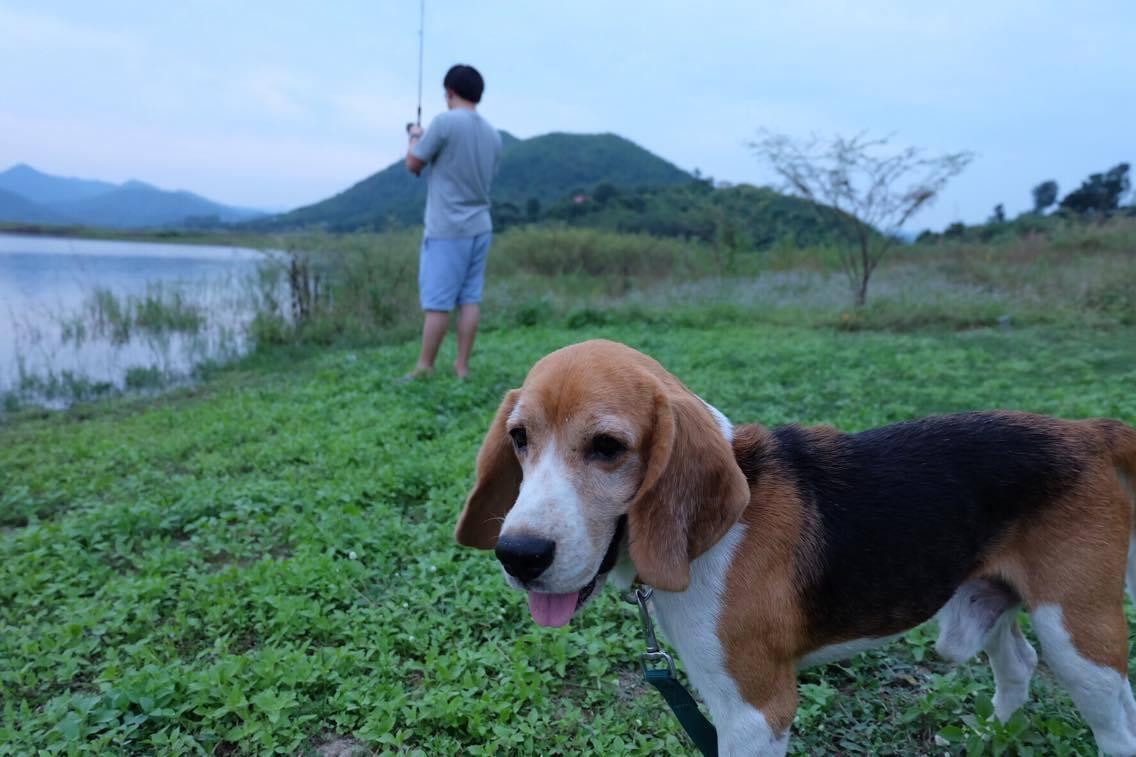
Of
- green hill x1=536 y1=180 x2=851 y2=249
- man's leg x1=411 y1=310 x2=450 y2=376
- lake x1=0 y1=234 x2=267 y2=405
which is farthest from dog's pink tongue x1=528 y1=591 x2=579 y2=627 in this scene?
green hill x1=536 y1=180 x2=851 y2=249

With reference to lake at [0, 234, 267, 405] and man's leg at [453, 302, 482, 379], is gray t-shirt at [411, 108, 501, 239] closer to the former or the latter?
man's leg at [453, 302, 482, 379]

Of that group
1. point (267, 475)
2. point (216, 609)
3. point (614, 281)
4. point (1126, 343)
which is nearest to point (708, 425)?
point (216, 609)

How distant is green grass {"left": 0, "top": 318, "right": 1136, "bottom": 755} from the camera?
8.54 feet

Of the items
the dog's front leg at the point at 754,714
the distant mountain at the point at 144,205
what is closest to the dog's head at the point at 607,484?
the dog's front leg at the point at 754,714

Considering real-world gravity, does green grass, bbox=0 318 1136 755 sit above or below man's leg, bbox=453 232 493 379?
below

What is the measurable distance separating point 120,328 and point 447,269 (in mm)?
7891

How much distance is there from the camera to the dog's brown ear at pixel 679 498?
75.8 inches

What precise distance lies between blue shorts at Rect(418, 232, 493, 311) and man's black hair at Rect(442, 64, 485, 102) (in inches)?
54.8

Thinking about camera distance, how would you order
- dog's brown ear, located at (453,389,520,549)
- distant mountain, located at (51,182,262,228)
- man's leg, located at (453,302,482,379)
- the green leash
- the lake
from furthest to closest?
1. distant mountain, located at (51,182,262,228)
2. the lake
3. man's leg, located at (453,302,482,379)
4. dog's brown ear, located at (453,389,520,549)
5. the green leash

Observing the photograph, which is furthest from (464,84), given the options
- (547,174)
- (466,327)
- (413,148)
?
(547,174)

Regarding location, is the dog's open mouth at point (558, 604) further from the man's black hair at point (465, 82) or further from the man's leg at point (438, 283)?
the man's black hair at point (465, 82)

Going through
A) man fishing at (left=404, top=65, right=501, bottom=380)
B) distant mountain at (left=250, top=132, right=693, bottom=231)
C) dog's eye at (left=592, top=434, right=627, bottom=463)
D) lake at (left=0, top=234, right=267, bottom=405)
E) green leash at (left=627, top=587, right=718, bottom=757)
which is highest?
distant mountain at (left=250, top=132, right=693, bottom=231)

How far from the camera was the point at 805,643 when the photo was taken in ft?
6.97

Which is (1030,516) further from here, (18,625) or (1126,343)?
(1126,343)
